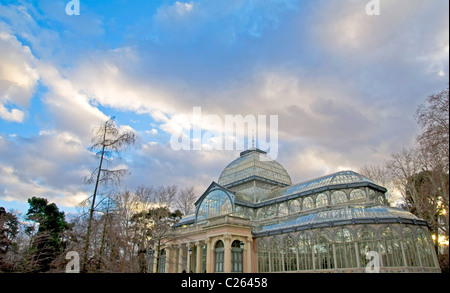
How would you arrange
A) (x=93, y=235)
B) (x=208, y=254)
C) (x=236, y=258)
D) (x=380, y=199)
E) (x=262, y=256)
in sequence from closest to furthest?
(x=93, y=235)
(x=380, y=199)
(x=236, y=258)
(x=262, y=256)
(x=208, y=254)

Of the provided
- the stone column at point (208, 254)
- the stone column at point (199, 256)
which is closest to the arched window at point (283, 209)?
the stone column at point (208, 254)

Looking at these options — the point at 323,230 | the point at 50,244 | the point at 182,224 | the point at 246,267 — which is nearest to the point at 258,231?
the point at 246,267

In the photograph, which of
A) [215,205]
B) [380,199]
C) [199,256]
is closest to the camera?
[380,199]

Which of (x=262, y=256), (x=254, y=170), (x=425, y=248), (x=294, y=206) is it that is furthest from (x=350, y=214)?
(x=254, y=170)

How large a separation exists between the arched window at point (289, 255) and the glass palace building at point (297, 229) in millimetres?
102

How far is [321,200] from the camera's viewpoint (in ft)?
118

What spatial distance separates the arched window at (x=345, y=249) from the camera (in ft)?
91.7

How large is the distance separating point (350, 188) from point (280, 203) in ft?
31.4

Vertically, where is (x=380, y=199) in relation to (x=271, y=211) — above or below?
above

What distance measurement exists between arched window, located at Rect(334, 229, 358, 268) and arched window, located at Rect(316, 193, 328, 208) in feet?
21.1

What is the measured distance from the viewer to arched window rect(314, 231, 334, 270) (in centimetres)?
2941

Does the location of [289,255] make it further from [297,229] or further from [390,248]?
[390,248]

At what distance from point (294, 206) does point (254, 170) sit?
11.0 meters

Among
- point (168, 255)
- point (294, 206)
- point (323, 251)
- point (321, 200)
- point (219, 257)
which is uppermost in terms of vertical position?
point (321, 200)
